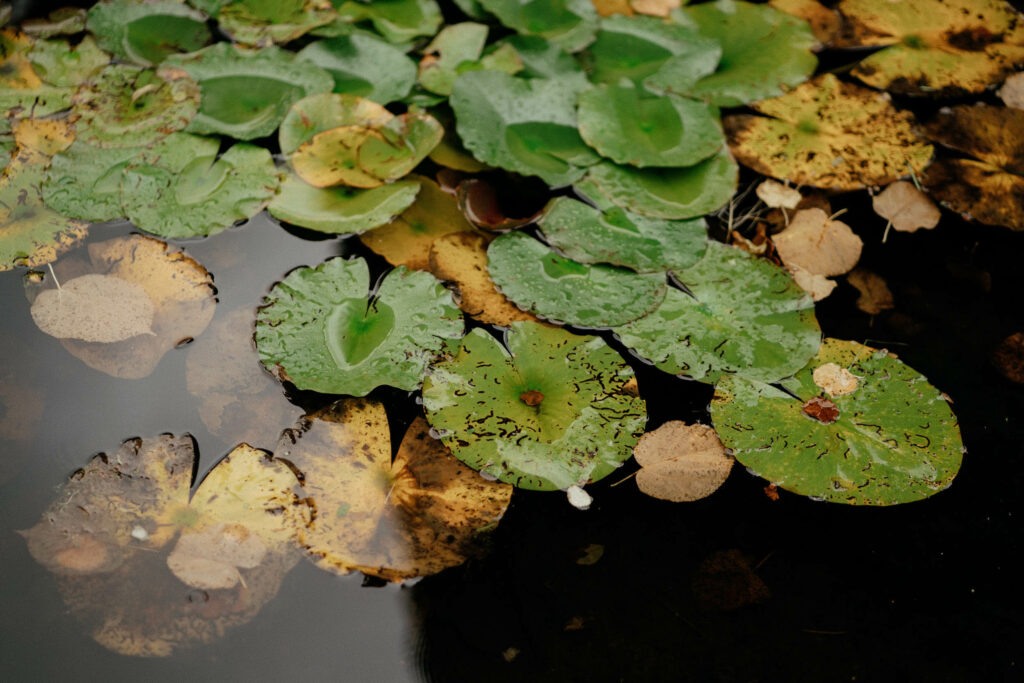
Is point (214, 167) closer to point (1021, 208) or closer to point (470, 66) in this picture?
point (470, 66)

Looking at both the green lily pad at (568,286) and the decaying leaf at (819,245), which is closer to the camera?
the green lily pad at (568,286)

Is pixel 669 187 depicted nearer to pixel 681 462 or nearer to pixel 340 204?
pixel 681 462

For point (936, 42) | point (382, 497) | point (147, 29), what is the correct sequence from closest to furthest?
point (382, 497)
point (147, 29)
point (936, 42)

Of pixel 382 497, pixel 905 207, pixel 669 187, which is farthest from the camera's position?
pixel 905 207

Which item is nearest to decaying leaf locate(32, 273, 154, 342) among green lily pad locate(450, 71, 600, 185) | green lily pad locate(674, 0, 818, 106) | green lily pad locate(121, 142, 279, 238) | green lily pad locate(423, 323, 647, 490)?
green lily pad locate(121, 142, 279, 238)

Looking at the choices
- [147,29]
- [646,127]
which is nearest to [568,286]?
[646,127]

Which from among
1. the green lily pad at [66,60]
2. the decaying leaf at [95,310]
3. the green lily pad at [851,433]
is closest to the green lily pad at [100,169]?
the decaying leaf at [95,310]

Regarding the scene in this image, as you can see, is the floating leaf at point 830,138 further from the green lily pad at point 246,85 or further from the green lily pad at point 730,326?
the green lily pad at point 246,85

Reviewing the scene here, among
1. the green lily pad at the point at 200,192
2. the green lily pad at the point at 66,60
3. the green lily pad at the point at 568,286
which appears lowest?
the green lily pad at the point at 568,286
